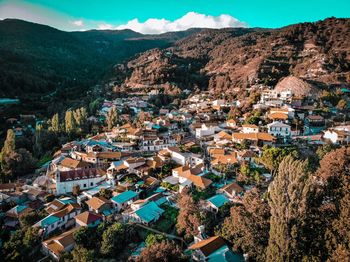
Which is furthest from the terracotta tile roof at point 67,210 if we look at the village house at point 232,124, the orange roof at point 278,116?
the orange roof at point 278,116

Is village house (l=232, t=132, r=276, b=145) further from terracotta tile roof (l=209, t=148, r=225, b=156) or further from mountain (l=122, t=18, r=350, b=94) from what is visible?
mountain (l=122, t=18, r=350, b=94)

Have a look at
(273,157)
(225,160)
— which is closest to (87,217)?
(225,160)

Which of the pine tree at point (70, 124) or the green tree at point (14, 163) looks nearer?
the green tree at point (14, 163)

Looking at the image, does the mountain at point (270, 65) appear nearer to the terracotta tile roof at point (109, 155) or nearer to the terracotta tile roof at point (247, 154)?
the terracotta tile roof at point (247, 154)

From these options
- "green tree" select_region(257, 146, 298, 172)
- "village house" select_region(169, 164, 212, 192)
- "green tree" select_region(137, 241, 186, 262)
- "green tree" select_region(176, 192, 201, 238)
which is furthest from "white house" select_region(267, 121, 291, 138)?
"green tree" select_region(137, 241, 186, 262)

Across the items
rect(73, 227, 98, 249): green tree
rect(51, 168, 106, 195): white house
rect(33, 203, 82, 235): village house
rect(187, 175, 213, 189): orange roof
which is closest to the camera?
rect(73, 227, 98, 249): green tree

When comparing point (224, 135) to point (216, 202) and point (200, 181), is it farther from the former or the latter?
point (216, 202)

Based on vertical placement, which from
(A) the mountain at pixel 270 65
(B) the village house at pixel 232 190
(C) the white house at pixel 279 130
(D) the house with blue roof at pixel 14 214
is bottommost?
(D) the house with blue roof at pixel 14 214
